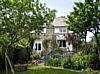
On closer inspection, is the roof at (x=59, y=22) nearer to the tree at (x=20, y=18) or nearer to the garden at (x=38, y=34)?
the garden at (x=38, y=34)

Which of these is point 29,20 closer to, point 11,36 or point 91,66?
point 11,36

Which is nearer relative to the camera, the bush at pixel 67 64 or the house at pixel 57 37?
the bush at pixel 67 64

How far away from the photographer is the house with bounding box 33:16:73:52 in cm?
5521

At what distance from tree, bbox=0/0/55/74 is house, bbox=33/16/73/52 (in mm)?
31650

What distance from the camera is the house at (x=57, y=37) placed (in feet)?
181

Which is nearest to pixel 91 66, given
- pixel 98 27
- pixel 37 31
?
pixel 98 27

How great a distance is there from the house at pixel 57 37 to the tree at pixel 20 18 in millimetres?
31650

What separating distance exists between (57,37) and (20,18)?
3582cm

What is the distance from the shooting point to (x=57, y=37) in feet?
188

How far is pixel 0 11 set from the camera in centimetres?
2102

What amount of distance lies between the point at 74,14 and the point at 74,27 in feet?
4.80

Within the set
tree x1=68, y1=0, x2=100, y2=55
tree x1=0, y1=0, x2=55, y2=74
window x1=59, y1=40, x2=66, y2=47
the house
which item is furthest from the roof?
tree x1=0, y1=0, x2=55, y2=74

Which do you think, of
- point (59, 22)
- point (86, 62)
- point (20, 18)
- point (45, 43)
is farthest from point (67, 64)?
point (59, 22)

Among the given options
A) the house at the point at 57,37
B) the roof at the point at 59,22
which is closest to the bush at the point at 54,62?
the house at the point at 57,37
